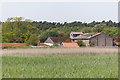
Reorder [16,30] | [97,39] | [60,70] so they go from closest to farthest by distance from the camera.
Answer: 1. [60,70]
2. [16,30]
3. [97,39]

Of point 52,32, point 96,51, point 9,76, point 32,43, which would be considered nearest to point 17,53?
point 96,51

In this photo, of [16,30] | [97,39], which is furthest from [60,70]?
[97,39]

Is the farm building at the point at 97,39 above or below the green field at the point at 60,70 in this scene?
below

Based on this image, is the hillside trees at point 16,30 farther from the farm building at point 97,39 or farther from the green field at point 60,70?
the green field at point 60,70

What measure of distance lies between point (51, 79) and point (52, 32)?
80.1 metres

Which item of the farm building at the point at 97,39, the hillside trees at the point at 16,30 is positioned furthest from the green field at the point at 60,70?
the farm building at the point at 97,39

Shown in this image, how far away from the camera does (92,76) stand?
8.80 meters

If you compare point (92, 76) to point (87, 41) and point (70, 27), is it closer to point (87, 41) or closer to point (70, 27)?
point (87, 41)

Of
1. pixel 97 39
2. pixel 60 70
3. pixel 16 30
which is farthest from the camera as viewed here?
pixel 97 39

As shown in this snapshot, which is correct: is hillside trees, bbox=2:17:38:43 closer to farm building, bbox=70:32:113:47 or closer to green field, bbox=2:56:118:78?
farm building, bbox=70:32:113:47

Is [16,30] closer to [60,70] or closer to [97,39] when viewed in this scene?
[97,39]

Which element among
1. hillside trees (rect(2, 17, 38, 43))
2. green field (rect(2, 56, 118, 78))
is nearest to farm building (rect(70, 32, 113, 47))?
hillside trees (rect(2, 17, 38, 43))

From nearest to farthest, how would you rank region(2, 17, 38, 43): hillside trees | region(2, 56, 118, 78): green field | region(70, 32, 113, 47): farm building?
region(2, 56, 118, 78): green field → region(2, 17, 38, 43): hillside trees → region(70, 32, 113, 47): farm building

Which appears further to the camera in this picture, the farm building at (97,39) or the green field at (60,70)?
the farm building at (97,39)
